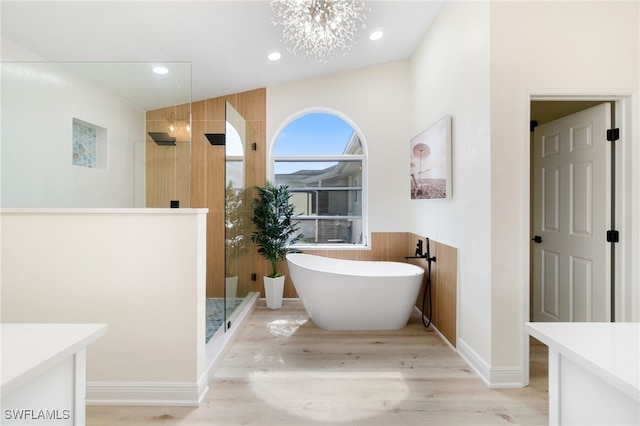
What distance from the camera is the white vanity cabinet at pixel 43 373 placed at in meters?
0.64

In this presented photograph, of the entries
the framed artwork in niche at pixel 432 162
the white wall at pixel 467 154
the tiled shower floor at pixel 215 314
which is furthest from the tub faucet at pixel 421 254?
the tiled shower floor at pixel 215 314

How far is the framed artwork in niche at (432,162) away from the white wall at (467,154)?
0.07 m

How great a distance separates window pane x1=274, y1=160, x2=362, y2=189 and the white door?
204 cm

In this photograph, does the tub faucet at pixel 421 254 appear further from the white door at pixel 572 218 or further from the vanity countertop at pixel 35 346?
the vanity countertop at pixel 35 346

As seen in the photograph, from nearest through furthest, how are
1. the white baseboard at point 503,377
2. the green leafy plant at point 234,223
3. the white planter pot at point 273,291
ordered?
the white baseboard at point 503,377 → the green leafy plant at point 234,223 → the white planter pot at point 273,291

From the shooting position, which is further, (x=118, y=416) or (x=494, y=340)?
(x=494, y=340)

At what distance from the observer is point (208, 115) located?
3992 millimetres

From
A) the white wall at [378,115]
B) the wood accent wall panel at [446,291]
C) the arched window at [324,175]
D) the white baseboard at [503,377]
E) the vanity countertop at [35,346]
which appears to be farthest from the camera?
the arched window at [324,175]

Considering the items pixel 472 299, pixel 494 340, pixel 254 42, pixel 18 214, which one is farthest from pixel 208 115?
pixel 494 340

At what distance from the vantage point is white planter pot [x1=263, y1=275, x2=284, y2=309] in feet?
11.8

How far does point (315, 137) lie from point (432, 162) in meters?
1.69

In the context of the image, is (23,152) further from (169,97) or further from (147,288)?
(147,288)

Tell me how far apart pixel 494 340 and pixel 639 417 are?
1586 millimetres

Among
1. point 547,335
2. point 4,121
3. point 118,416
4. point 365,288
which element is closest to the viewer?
point 547,335
